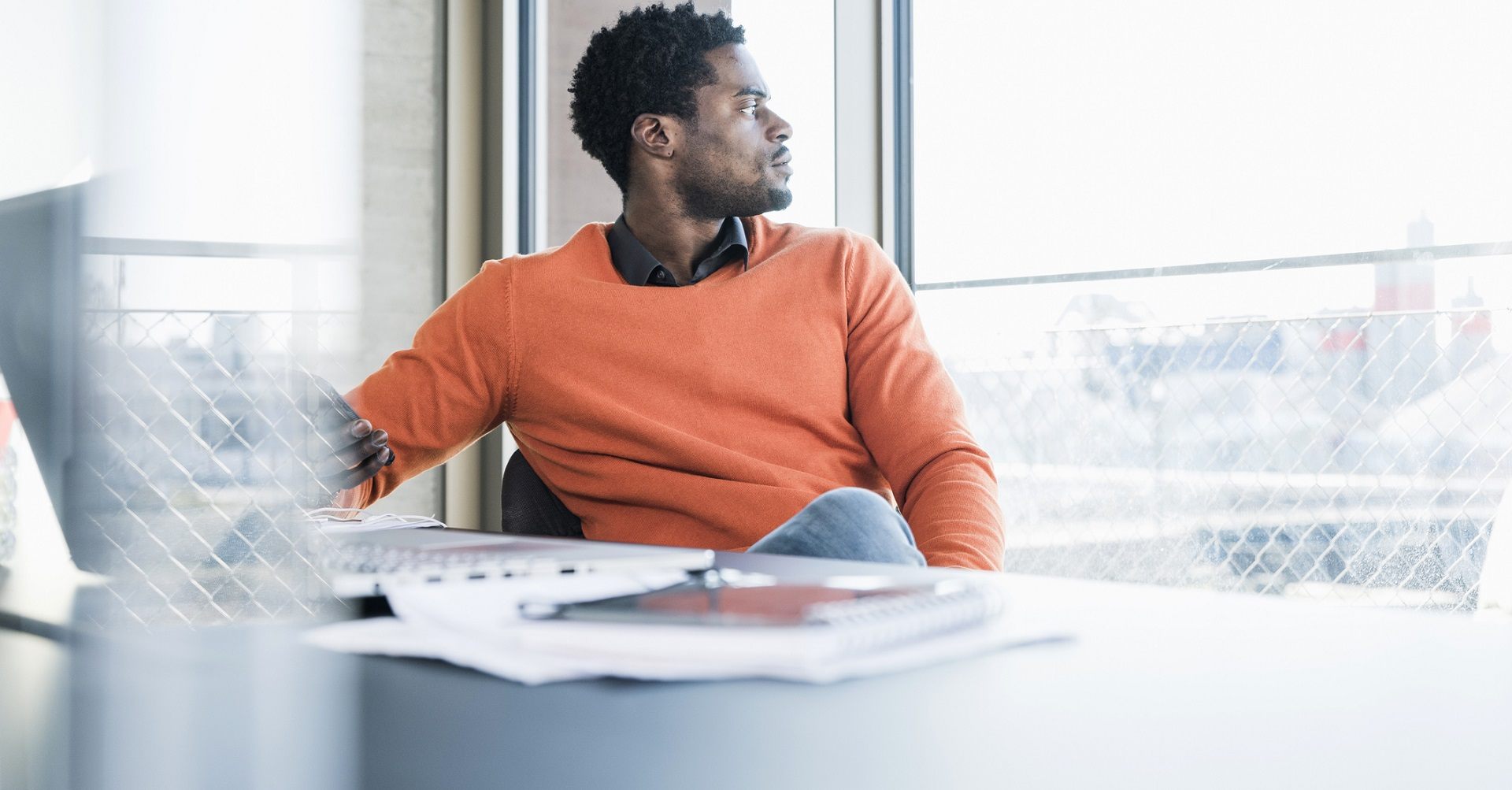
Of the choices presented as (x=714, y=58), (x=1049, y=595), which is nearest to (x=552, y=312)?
(x=714, y=58)

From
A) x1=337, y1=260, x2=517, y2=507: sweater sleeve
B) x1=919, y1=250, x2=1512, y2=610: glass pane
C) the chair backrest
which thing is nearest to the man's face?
x1=337, y1=260, x2=517, y2=507: sweater sleeve

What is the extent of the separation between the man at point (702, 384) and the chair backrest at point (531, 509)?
0.08 feet

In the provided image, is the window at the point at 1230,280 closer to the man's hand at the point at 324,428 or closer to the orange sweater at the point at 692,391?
the orange sweater at the point at 692,391

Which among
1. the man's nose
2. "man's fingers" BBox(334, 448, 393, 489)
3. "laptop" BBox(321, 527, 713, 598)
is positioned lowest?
"man's fingers" BBox(334, 448, 393, 489)

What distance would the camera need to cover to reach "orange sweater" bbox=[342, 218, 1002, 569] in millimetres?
1410

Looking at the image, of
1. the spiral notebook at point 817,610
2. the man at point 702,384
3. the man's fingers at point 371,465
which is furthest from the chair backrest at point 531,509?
the spiral notebook at point 817,610

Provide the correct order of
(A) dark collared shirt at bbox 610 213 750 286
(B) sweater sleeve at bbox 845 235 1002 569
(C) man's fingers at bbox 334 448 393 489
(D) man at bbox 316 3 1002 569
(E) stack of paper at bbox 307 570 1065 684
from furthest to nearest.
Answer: (A) dark collared shirt at bbox 610 213 750 286, (D) man at bbox 316 3 1002 569, (B) sweater sleeve at bbox 845 235 1002 569, (C) man's fingers at bbox 334 448 393 489, (E) stack of paper at bbox 307 570 1065 684

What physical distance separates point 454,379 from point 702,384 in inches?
13.0

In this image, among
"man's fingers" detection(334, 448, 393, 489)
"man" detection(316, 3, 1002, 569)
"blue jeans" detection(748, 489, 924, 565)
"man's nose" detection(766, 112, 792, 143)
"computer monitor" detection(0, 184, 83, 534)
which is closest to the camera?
"computer monitor" detection(0, 184, 83, 534)

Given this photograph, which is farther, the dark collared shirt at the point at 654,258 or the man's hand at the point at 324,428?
the dark collared shirt at the point at 654,258

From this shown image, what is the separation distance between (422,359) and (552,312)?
18 cm

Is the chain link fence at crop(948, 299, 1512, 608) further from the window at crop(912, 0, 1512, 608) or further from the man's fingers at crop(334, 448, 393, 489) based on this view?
the man's fingers at crop(334, 448, 393, 489)

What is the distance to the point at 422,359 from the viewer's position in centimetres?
150

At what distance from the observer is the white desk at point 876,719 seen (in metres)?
0.22
